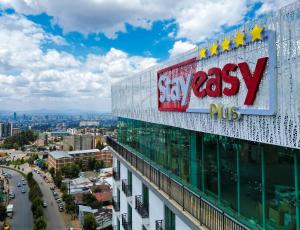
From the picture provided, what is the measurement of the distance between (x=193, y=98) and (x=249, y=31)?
333cm

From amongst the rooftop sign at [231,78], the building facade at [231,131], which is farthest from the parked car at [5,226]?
the rooftop sign at [231,78]

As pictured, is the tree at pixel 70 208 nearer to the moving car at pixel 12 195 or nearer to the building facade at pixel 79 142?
the moving car at pixel 12 195

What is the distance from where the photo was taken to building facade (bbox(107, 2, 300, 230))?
6.79 m

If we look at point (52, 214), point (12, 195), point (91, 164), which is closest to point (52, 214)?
point (52, 214)

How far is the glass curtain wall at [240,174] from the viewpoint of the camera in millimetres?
6957

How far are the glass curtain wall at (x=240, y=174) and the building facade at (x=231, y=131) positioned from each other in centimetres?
2

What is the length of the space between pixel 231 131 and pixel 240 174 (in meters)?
1.20

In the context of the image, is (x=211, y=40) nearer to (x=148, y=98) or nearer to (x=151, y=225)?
(x=148, y=98)

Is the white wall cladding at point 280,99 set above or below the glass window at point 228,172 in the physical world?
above

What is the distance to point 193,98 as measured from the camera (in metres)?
10.5

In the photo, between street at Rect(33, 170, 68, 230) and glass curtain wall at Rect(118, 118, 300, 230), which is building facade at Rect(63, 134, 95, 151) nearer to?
street at Rect(33, 170, 68, 230)

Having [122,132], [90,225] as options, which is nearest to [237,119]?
[122,132]

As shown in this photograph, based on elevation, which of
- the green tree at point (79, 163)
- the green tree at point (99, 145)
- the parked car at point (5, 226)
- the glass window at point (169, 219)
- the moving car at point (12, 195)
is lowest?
the moving car at point (12, 195)

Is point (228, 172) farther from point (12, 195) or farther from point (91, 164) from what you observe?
point (91, 164)
